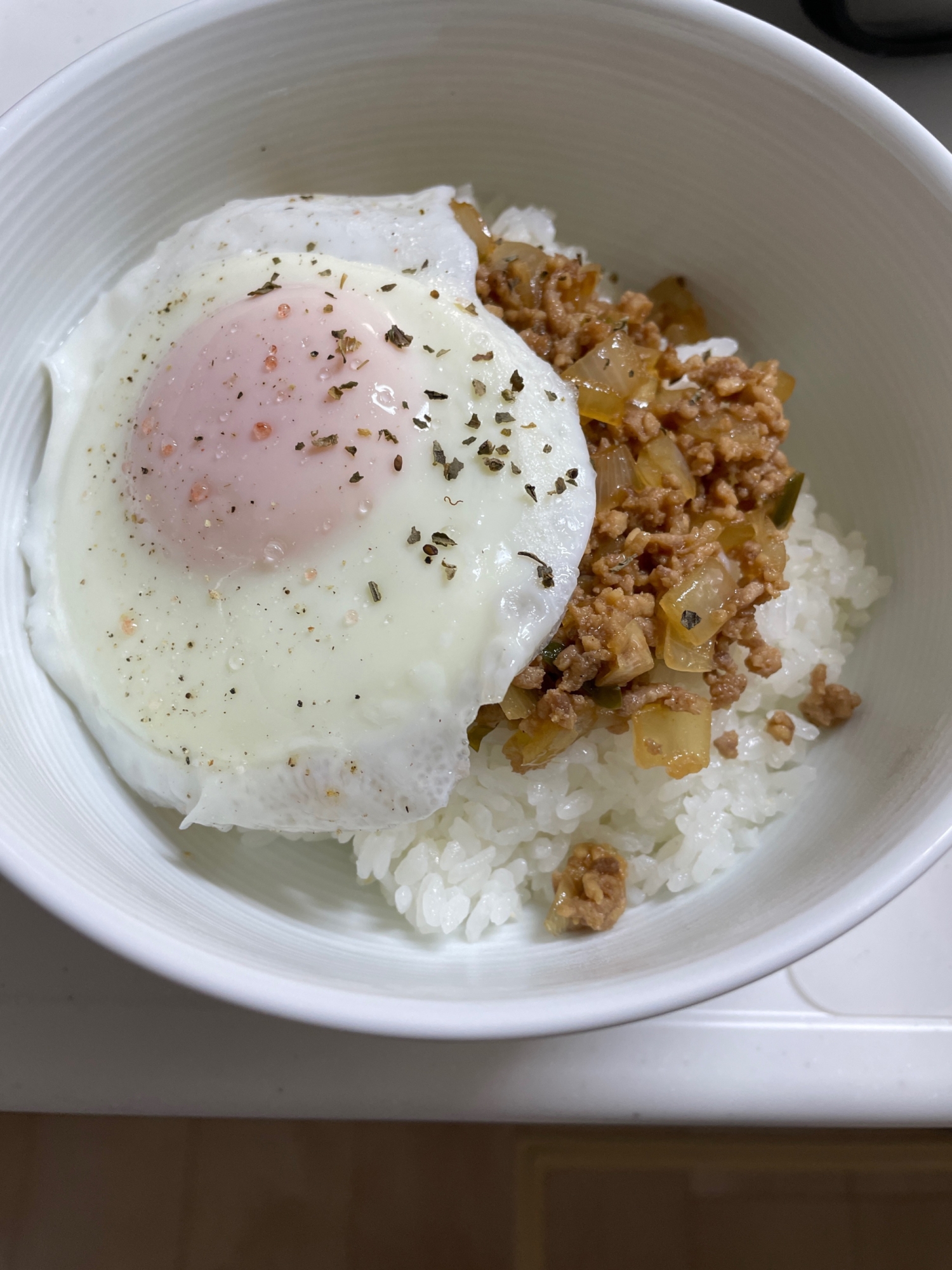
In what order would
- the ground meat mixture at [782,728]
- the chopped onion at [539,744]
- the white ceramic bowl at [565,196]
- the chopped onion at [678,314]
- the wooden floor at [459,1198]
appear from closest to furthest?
the white ceramic bowl at [565,196] < the chopped onion at [539,744] < the ground meat mixture at [782,728] < the chopped onion at [678,314] < the wooden floor at [459,1198]

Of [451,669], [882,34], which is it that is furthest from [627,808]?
[882,34]

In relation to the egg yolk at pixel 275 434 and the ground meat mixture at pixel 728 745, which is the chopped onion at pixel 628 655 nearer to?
the ground meat mixture at pixel 728 745

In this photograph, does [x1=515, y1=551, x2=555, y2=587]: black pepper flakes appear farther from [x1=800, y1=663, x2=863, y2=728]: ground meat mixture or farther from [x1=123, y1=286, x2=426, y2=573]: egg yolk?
[x1=800, y1=663, x2=863, y2=728]: ground meat mixture

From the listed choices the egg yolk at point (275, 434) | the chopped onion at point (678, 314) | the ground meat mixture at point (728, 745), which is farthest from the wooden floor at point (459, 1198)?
the chopped onion at point (678, 314)

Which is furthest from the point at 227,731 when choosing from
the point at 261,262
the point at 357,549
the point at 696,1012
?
the point at 696,1012

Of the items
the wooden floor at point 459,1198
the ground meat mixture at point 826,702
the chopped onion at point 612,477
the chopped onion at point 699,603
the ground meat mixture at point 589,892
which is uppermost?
the chopped onion at point 612,477
